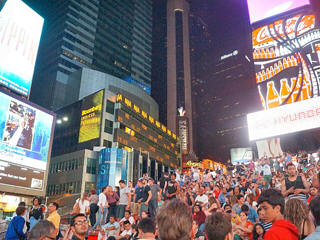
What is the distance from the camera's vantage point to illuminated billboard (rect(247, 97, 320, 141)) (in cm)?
3256

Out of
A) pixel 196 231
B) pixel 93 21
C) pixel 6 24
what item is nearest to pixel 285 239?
pixel 196 231

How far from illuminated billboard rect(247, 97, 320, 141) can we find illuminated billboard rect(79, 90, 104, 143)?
3144cm

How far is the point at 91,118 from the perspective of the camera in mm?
58750

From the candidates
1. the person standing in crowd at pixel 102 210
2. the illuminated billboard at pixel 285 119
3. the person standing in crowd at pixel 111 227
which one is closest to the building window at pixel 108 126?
the illuminated billboard at pixel 285 119

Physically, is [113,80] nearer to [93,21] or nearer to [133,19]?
[93,21]

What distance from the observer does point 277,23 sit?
42.9 meters

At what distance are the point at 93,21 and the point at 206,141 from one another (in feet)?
256

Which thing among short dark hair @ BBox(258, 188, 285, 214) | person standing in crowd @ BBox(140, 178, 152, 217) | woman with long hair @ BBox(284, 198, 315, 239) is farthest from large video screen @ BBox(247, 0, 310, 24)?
short dark hair @ BBox(258, 188, 285, 214)

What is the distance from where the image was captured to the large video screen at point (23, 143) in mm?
25734

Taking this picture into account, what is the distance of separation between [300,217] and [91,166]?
53.7 m

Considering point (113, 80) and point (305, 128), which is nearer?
point (305, 128)

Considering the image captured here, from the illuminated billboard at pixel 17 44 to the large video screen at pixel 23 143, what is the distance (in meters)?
2.71

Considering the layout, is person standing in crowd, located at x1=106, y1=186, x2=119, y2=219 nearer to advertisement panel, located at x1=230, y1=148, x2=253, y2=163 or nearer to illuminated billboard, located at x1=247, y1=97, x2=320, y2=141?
illuminated billboard, located at x1=247, y1=97, x2=320, y2=141

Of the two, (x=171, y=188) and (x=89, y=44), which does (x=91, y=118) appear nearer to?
(x=171, y=188)
